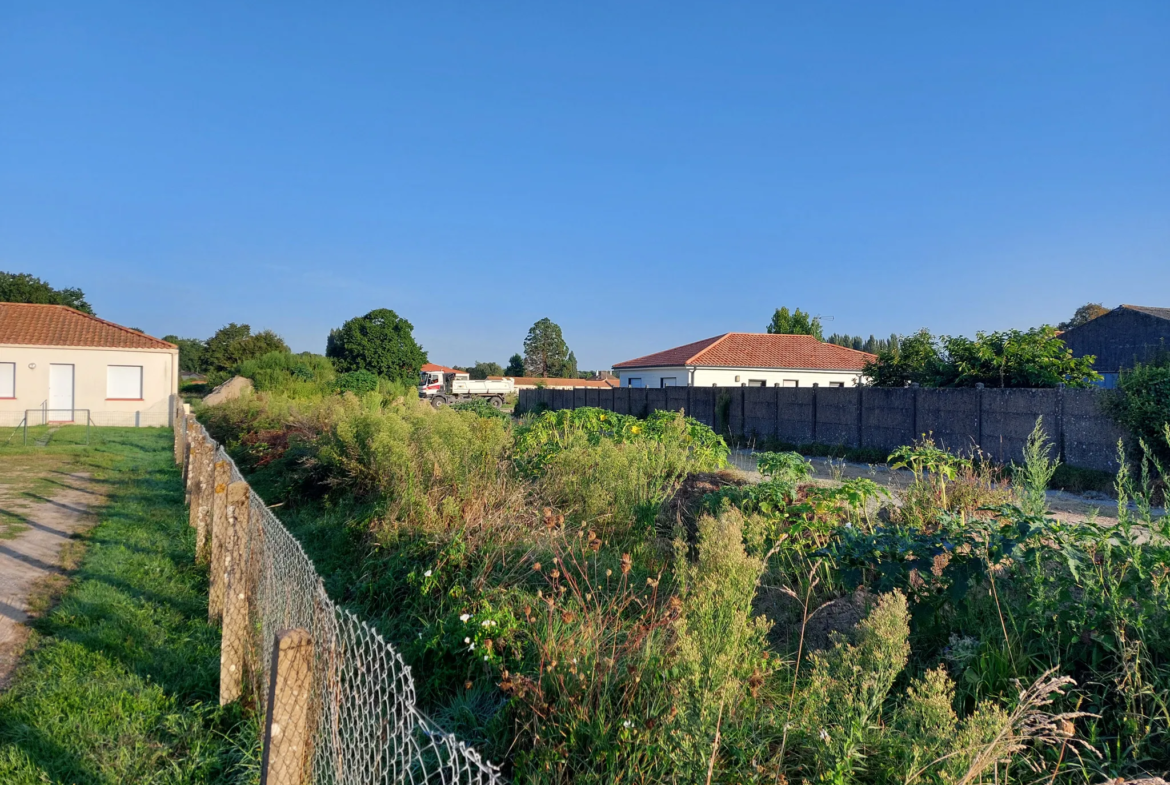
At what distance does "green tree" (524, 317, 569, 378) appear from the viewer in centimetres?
8894

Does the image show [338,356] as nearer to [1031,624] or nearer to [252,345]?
[252,345]

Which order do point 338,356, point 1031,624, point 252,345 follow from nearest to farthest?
1. point 1031,624
2. point 252,345
3. point 338,356

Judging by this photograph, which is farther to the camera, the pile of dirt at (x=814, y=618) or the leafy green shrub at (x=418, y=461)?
the leafy green shrub at (x=418, y=461)

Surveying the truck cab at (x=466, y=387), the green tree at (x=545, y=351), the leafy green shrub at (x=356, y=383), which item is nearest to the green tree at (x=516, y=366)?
the green tree at (x=545, y=351)

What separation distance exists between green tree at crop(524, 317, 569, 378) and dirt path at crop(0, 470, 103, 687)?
76.8 meters

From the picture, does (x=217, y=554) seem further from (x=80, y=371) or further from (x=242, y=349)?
(x=242, y=349)

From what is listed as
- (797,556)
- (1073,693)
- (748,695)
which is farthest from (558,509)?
(1073,693)

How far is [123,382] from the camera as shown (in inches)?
997

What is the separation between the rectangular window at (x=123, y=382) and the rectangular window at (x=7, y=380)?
8.57ft

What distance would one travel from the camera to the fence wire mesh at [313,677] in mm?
2156

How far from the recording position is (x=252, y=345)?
44.7 metres

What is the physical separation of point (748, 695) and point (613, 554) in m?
2.34

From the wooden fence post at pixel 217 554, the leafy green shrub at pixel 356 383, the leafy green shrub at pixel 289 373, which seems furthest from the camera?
the leafy green shrub at pixel 289 373

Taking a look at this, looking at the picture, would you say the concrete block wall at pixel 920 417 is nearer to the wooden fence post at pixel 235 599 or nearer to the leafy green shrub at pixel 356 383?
the wooden fence post at pixel 235 599
